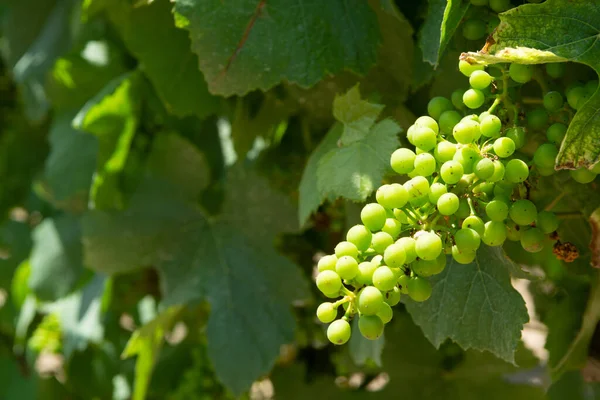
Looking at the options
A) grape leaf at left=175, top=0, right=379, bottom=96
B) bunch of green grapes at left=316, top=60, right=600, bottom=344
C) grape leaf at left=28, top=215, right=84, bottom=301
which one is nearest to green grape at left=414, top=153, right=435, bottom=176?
bunch of green grapes at left=316, top=60, right=600, bottom=344

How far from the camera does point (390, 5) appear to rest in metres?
0.74

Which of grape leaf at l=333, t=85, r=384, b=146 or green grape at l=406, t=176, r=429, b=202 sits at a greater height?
green grape at l=406, t=176, r=429, b=202

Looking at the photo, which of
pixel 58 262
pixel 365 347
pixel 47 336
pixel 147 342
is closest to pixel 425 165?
pixel 365 347

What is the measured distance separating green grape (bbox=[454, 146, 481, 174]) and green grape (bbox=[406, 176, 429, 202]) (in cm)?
3

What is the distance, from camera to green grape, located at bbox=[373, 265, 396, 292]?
50 cm

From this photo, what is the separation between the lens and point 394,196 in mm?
531

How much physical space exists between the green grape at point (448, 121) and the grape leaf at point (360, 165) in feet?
0.30

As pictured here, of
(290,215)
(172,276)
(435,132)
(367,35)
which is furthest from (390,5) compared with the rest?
(172,276)

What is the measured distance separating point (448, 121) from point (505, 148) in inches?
2.8

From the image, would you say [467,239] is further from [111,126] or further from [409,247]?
[111,126]

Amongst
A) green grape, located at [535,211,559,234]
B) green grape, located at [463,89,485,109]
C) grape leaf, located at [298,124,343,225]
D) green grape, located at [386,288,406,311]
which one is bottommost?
grape leaf, located at [298,124,343,225]

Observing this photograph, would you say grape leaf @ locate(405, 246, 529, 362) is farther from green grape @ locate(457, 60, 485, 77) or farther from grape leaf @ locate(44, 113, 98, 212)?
grape leaf @ locate(44, 113, 98, 212)

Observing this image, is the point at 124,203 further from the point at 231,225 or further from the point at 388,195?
the point at 388,195

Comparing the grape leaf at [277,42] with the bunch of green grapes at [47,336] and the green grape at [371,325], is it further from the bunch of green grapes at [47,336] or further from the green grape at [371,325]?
the bunch of green grapes at [47,336]
